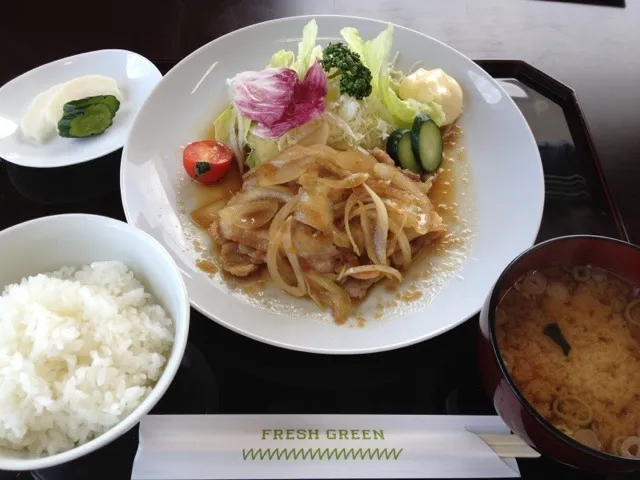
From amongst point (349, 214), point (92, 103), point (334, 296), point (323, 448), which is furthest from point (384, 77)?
point (323, 448)

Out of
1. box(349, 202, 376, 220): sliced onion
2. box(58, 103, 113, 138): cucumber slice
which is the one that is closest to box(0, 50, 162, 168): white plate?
box(58, 103, 113, 138): cucumber slice

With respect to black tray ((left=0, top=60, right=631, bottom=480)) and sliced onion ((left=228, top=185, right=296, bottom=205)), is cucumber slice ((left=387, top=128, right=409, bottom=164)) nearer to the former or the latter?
sliced onion ((left=228, top=185, right=296, bottom=205))

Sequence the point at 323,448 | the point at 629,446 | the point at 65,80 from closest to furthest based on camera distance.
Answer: the point at 629,446, the point at 323,448, the point at 65,80

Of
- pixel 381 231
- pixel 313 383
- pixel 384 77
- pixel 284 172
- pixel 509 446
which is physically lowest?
pixel 313 383

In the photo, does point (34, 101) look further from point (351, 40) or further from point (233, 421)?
point (233, 421)

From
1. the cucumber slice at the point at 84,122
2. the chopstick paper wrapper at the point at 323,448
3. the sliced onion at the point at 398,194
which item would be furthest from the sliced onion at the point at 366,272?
the cucumber slice at the point at 84,122

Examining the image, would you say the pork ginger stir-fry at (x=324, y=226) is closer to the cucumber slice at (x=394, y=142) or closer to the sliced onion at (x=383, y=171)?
the sliced onion at (x=383, y=171)

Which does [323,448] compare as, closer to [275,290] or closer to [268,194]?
[275,290]
